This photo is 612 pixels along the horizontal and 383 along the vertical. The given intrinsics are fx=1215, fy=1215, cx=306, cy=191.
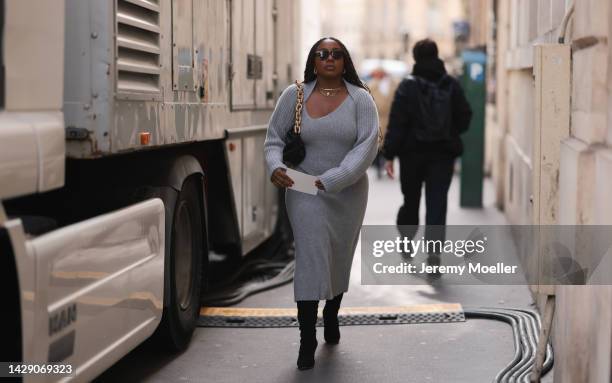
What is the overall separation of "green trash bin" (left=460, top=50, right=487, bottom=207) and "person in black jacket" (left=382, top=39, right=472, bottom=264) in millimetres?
5652

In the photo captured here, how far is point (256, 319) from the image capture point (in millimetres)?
8328

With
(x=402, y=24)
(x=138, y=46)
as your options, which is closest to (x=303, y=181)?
(x=138, y=46)

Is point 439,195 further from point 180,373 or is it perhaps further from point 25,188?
point 25,188

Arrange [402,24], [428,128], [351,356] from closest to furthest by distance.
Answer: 1. [351,356]
2. [428,128]
3. [402,24]

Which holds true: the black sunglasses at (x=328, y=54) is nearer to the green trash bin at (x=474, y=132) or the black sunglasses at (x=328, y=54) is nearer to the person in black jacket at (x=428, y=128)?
the person in black jacket at (x=428, y=128)

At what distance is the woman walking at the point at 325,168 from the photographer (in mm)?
6770

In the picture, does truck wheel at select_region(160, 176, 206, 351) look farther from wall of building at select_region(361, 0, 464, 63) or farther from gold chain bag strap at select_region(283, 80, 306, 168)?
wall of building at select_region(361, 0, 464, 63)

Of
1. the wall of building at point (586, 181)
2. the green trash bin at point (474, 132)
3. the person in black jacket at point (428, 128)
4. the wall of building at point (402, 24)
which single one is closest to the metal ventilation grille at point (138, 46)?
the wall of building at point (586, 181)

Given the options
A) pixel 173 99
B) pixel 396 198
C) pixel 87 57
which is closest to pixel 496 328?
pixel 173 99

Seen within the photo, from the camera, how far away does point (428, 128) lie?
1020cm

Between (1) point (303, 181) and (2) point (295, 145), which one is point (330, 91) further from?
(1) point (303, 181)

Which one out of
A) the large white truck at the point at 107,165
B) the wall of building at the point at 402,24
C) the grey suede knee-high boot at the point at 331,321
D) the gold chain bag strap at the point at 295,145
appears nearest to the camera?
the large white truck at the point at 107,165

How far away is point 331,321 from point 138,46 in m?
2.25

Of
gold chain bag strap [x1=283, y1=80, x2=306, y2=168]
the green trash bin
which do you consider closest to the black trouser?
gold chain bag strap [x1=283, y1=80, x2=306, y2=168]
